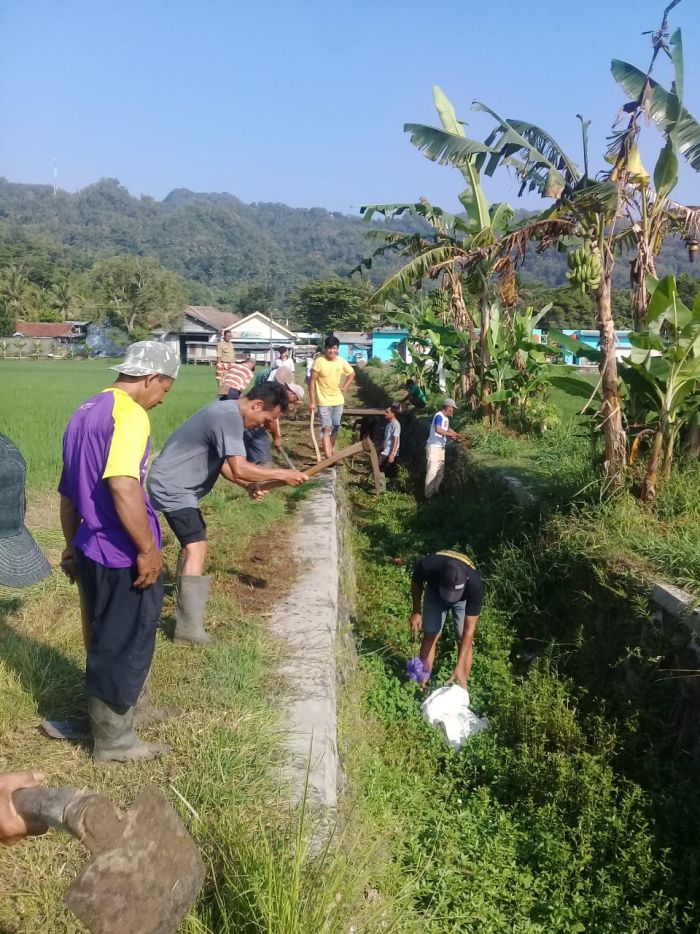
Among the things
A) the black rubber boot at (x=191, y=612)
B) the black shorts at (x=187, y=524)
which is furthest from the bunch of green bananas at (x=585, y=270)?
the black rubber boot at (x=191, y=612)

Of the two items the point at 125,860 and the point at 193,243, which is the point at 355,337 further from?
the point at 193,243

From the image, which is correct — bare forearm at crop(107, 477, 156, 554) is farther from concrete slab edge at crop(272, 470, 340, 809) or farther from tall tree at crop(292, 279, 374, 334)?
tall tree at crop(292, 279, 374, 334)


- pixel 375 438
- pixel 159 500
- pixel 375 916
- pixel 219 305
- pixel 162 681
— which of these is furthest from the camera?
pixel 219 305

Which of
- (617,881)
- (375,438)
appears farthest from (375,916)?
(375,438)

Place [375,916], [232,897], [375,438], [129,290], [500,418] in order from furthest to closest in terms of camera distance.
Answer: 1. [129,290]
2. [375,438]
3. [500,418]
4. [375,916]
5. [232,897]

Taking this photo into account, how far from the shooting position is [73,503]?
3113mm

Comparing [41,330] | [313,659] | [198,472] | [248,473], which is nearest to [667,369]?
[248,473]

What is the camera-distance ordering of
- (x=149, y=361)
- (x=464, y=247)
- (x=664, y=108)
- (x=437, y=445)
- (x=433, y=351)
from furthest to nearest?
(x=433, y=351), (x=464, y=247), (x=437, y=445), (x=664, y=108), (x=149, y=361)

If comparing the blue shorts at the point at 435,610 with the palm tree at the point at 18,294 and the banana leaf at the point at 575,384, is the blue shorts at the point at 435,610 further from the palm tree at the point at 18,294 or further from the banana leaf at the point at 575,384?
the palm tree at the point at 18,294

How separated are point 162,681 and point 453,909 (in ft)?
5.48

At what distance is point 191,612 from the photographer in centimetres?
404

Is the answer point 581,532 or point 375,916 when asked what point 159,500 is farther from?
point 581,532

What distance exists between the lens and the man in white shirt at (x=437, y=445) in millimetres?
9328

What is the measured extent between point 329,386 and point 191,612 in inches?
231
